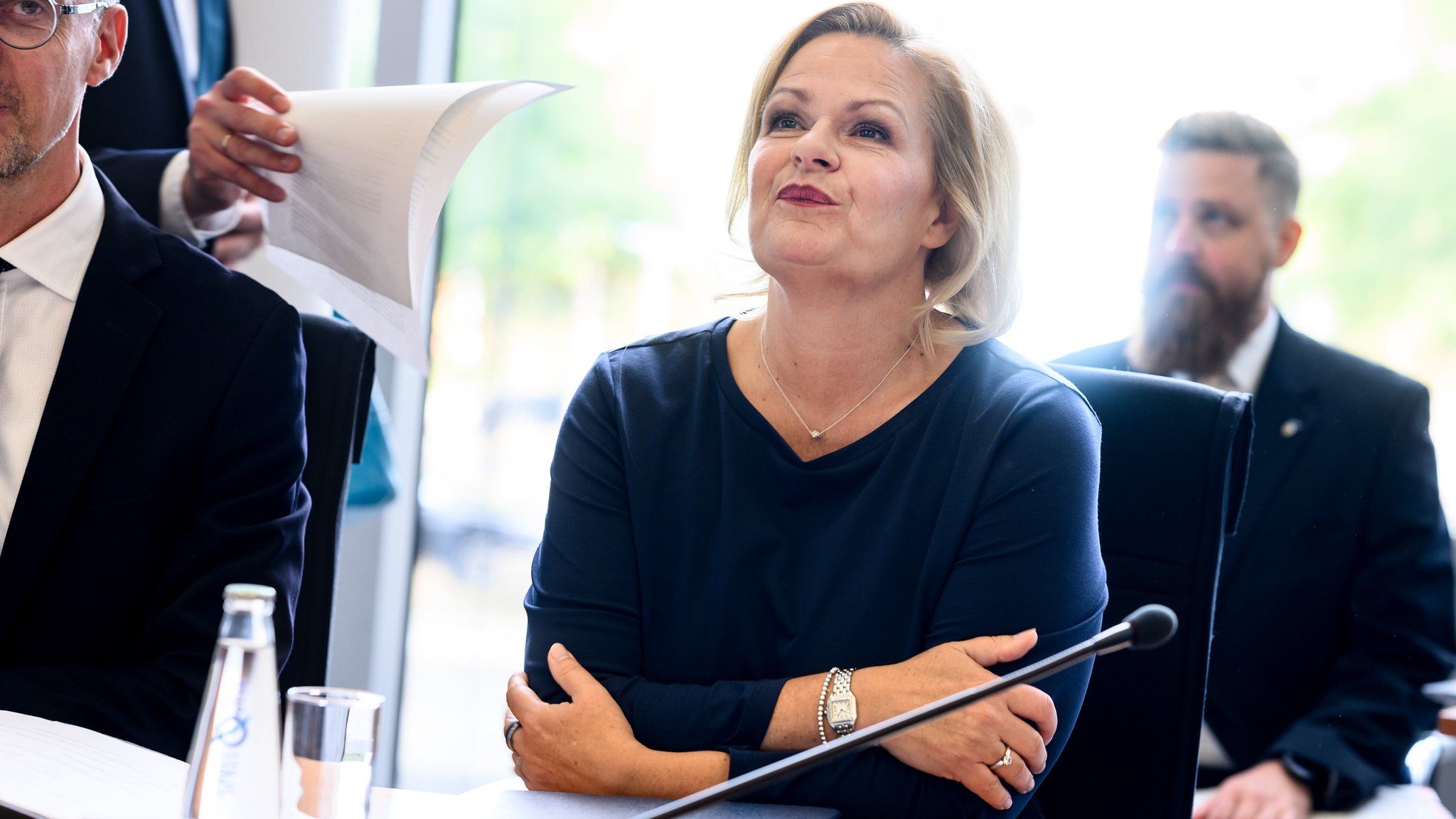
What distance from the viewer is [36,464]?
1.46 meters

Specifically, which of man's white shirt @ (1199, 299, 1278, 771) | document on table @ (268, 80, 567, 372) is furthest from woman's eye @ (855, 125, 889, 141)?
man's white shirt @ (1199, 299, 1278, 771)

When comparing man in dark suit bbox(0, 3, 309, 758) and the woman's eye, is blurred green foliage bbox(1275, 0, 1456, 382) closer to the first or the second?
the woman's eye

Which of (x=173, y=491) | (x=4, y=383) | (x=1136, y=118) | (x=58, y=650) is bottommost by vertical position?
(x=58, y=650)

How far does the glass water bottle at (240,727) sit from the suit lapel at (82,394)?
788mm

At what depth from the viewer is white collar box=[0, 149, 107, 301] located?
1544mm

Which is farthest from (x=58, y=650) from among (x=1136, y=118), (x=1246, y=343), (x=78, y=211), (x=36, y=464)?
(x=1136, y=118)

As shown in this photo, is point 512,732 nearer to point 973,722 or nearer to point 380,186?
point 973,722

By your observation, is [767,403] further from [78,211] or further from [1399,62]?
[1399,62]

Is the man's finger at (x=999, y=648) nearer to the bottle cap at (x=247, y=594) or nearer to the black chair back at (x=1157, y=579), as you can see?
the black chair back at (x=1157, y=579)

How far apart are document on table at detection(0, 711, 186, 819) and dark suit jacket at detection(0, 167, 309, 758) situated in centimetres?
37

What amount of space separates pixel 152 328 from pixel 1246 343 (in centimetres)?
184

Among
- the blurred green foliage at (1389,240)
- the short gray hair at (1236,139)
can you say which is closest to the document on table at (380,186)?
the short gray hair at (1236,139)

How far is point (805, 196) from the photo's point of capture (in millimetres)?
1616

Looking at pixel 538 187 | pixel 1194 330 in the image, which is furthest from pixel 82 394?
pixel 538 187
